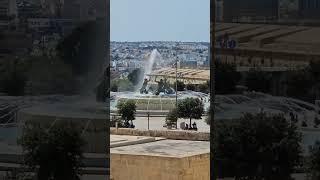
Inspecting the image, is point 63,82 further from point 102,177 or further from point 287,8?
point 287,8

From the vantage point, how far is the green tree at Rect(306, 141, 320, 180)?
4664 millimetres

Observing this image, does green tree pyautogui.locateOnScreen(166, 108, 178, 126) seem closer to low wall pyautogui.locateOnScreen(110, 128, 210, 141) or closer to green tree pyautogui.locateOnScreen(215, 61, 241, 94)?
low wall pyautogui.locateOnScreen(110, 128, 210, 141)

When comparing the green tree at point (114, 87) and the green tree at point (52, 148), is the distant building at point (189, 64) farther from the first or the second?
the green tree at point (52, 148)

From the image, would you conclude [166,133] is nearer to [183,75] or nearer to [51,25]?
[183,75]

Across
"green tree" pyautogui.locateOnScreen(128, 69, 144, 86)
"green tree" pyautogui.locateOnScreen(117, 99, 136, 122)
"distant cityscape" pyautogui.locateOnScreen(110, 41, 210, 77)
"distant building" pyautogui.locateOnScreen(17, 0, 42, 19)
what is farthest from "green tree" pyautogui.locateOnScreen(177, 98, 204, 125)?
"distant building" pyautogui.locateOnScreen(17, 0, 42, 19)

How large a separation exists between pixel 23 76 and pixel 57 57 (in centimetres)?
34

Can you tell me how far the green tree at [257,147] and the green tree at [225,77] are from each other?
0.27 meters

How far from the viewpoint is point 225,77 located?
4797mm

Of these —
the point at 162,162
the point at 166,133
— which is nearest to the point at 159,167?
the point at 162,162

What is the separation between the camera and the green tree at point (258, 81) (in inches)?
187

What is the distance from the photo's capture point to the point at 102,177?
4.84 meters

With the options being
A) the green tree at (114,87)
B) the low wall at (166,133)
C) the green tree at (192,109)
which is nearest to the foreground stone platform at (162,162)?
the low wall at (166,133)

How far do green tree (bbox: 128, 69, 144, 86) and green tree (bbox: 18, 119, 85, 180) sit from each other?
4720 millimetres

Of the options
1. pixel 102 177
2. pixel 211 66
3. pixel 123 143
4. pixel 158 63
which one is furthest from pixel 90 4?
pixel 158 63
